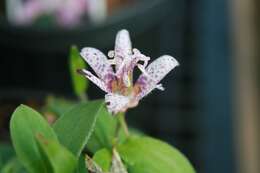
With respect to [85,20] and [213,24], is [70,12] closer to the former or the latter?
[85,20]

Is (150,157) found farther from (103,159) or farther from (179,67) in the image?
(179,67)

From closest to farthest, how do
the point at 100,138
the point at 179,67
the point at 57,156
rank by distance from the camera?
the point at 57,156
the point at 100,138
the point at 179,67

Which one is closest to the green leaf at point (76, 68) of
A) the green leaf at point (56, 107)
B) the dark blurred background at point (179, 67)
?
the green leaf at point (56, 107)

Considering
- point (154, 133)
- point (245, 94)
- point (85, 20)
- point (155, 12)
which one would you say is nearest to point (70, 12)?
point (85, 20)

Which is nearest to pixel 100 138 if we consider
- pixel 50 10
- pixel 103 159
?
pixel 103 159

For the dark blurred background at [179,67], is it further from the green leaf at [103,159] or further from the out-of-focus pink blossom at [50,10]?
the green leaf at [103,159]

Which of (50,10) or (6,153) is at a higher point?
(50,10)
